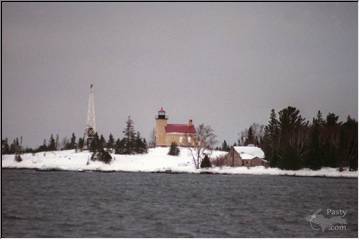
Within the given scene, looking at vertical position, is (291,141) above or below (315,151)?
above

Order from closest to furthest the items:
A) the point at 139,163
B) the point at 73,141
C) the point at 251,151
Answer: the point at 73,141 < the point at 251,151 < the point at 139,163

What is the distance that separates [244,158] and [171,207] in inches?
361

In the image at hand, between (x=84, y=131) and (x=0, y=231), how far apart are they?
4.37 metres

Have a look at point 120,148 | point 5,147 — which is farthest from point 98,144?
point 5,147

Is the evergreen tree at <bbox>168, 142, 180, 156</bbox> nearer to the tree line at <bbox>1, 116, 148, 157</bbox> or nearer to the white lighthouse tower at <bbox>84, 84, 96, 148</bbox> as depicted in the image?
the tree line at <bbox>1, 116, 148, 157</bbox>

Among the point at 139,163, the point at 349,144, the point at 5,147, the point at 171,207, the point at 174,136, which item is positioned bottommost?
the point at 171,207

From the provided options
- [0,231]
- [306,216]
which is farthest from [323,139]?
[0,231]

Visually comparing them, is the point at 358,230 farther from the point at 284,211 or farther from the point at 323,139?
the point at 323,139

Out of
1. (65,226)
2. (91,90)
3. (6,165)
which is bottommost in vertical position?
(65,226)

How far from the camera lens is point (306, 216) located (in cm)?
1107

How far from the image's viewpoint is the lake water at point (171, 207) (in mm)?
10297

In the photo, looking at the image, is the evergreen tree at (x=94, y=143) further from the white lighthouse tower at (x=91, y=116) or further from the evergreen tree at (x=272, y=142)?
the evergreen tree at (x=272, y=142)

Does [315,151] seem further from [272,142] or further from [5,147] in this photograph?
[5,147]

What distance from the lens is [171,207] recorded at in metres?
12.9
